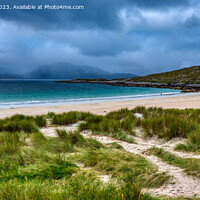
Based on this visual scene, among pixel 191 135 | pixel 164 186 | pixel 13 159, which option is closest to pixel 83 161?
pixel 13 159

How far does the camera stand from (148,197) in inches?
71.0

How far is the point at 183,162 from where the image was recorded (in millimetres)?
3242

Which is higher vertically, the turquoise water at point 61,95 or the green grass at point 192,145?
the turquoise water at point 61,95

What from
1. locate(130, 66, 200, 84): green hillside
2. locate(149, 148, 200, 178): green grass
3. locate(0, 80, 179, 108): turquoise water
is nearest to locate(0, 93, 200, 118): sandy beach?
locate(0, 80, 179, 108): turquoise water

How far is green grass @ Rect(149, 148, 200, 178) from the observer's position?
2800mm

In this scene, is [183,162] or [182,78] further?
[182,78]

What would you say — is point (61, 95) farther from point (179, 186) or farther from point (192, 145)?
point (179, 186)

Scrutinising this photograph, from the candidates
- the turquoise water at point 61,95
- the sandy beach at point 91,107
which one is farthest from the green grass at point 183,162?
the turquoise water at point 61,95

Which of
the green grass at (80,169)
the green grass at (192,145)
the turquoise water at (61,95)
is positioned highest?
the turquoise water at (61,95)

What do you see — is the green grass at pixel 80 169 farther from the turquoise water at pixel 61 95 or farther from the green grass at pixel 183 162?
the turquoise water at pixel 61 95

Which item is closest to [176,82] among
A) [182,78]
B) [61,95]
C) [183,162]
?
[182,78]

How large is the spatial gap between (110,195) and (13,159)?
89.0 inches

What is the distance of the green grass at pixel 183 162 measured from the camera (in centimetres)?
280

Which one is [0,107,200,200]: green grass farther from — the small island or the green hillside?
the green hillside
